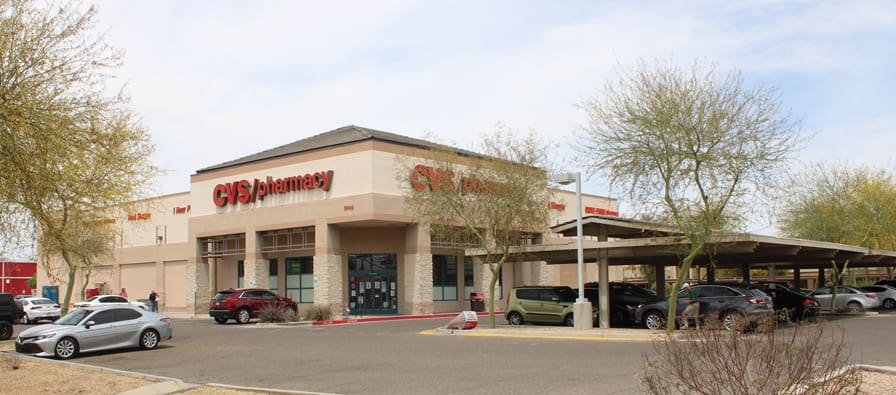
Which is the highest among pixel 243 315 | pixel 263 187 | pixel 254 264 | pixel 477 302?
pixel 263 187

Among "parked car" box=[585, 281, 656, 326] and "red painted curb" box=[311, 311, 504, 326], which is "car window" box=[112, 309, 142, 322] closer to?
"red painted curb" box=[311, 311, 504, 326]

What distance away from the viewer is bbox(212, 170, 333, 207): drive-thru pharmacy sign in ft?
146

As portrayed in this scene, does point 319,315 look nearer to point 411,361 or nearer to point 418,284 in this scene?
point 418,284

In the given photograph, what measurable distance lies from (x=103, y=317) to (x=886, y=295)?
3690 centimetres

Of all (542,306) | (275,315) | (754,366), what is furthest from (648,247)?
(754,366)

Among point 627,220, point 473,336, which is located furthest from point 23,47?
point 627,220

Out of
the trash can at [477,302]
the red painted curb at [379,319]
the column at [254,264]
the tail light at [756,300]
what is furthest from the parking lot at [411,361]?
the column at [254,264]

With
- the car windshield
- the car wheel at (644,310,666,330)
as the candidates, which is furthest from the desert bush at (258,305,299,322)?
the car wheel at (644,310,666,330)

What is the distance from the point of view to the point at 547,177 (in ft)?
97.1

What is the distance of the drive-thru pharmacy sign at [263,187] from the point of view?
146 feet

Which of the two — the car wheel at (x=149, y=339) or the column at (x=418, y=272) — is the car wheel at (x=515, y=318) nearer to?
the column at (x=418, y=272)

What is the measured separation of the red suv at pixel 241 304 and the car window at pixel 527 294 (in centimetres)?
1206

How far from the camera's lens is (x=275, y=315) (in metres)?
35.8

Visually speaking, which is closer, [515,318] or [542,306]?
[542,306]
